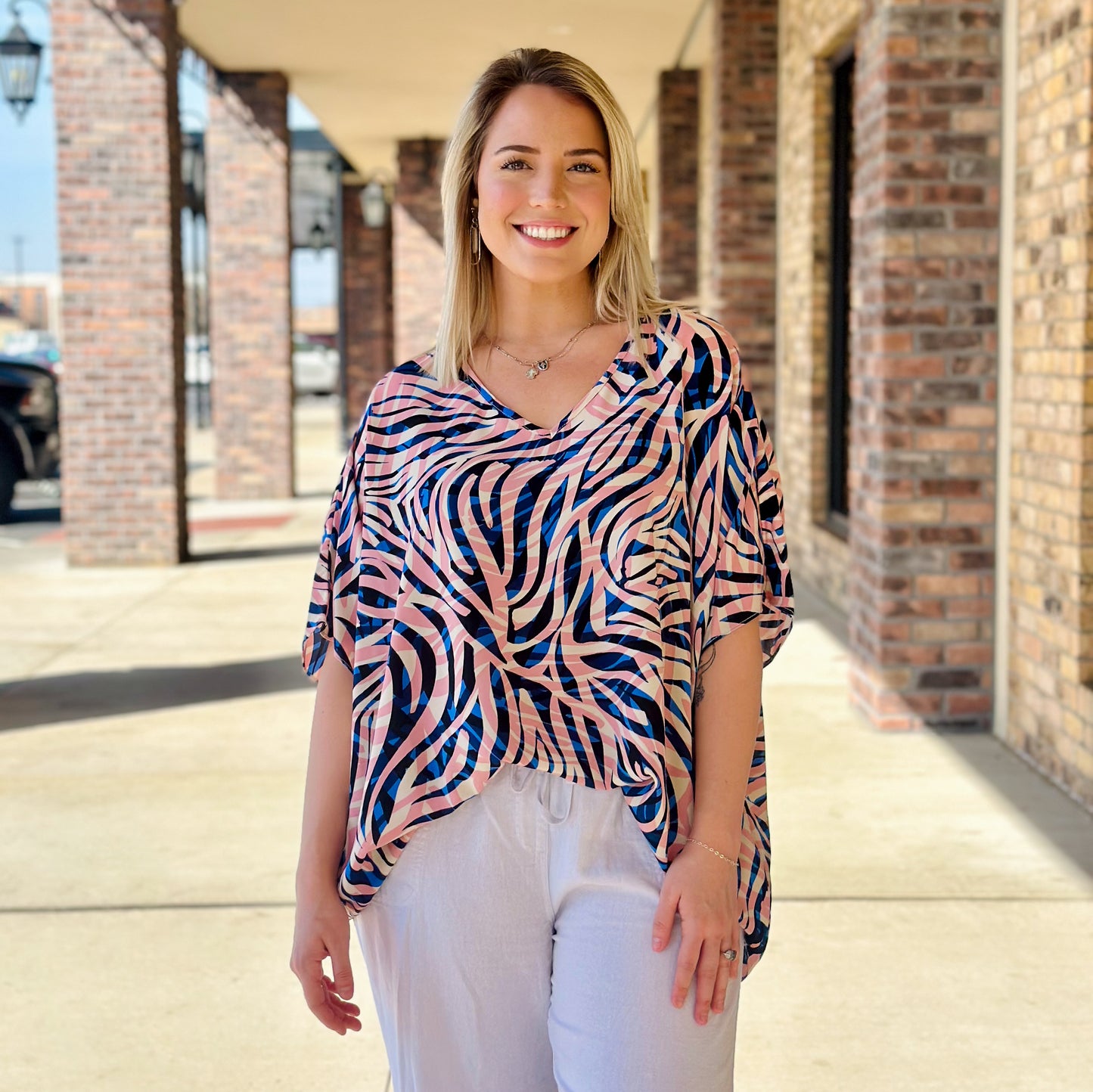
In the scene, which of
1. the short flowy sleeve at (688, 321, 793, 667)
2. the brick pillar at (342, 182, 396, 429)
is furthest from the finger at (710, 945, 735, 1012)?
the brick pillar at (342, 182, 396, 429)

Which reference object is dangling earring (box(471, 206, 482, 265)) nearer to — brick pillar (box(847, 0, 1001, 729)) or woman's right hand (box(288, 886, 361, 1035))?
woman's right hand (box(288, 886, 361, 1035))

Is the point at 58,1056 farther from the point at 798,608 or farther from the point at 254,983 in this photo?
the point at 798,608

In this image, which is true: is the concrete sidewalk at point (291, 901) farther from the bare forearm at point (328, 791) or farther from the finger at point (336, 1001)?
the bare forearm at point (328, 791)

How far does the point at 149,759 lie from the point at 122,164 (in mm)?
5971

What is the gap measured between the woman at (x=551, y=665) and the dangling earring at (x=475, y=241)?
68mm

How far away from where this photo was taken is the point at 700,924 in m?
1.67

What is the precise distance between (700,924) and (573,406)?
0.60m

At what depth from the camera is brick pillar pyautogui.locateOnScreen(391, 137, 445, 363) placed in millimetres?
19391

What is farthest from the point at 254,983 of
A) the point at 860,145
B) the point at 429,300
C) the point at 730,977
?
the point at 429,300

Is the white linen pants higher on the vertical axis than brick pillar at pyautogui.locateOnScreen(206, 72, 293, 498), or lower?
lower

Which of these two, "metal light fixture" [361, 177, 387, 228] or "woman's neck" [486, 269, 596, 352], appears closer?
"woman's neck" [486, 269, 596, 352]

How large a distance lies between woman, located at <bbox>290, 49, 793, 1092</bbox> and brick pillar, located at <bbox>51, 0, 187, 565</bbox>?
28.8ft

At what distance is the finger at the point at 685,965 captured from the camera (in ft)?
5.42

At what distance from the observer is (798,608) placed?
840cm
